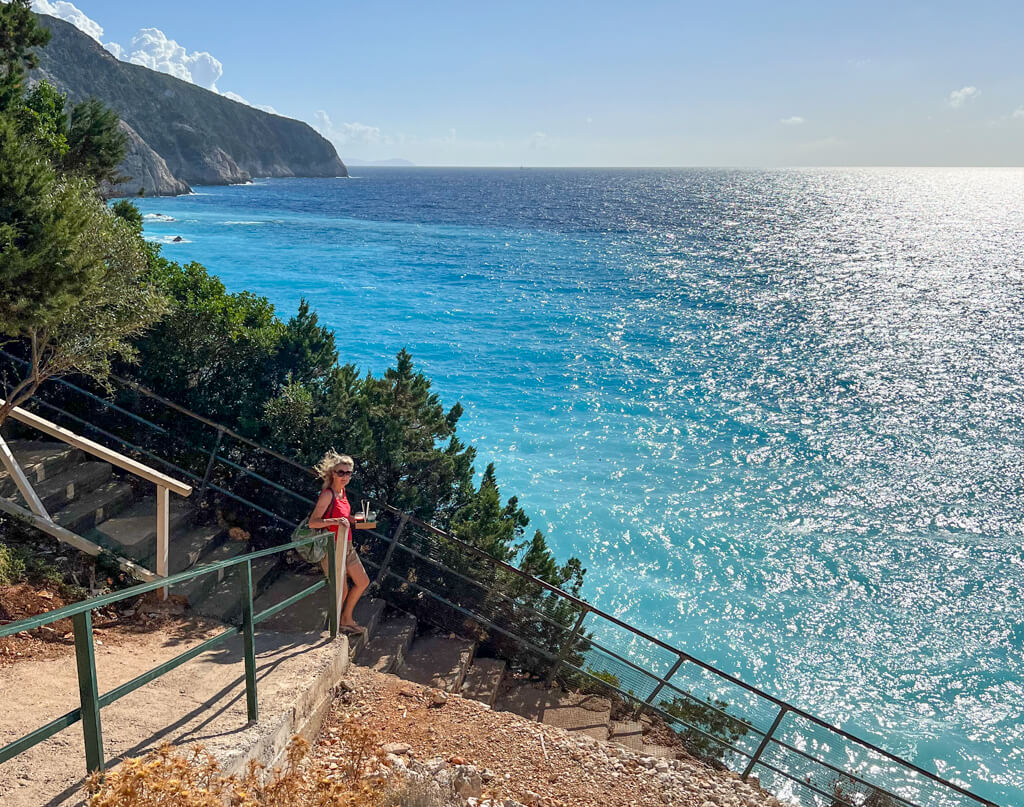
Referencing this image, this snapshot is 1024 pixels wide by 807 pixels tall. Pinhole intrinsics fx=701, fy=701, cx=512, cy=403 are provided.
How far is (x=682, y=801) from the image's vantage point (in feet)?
18.6


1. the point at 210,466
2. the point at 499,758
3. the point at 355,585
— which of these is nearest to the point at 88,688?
the point at 499,758

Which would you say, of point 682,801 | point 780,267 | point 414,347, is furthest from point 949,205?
point 682,801

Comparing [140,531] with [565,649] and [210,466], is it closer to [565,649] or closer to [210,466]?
[210,466]

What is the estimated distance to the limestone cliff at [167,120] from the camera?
91675mm

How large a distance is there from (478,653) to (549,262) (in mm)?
50920

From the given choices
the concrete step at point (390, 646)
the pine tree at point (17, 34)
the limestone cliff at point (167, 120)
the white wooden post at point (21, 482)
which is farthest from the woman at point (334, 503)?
the limestone cliff at point (167, 120)

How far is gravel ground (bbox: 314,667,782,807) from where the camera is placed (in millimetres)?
4953

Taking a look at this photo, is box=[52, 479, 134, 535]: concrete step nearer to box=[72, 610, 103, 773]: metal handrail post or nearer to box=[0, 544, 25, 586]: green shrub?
box=[0, 544, 25, 586]: green shrub

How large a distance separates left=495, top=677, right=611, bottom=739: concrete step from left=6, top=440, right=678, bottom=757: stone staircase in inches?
0.5

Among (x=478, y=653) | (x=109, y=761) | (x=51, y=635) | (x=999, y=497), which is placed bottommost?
(x=999, y=497)

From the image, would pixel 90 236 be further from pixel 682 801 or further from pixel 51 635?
pixel 682 801

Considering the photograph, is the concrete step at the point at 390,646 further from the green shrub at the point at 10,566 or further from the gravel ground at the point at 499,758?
the green shrub at the point at 10,566

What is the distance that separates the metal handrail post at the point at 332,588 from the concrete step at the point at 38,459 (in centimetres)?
354

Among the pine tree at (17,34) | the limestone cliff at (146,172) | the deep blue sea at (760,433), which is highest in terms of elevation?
the limestone cliff at (146,172)
